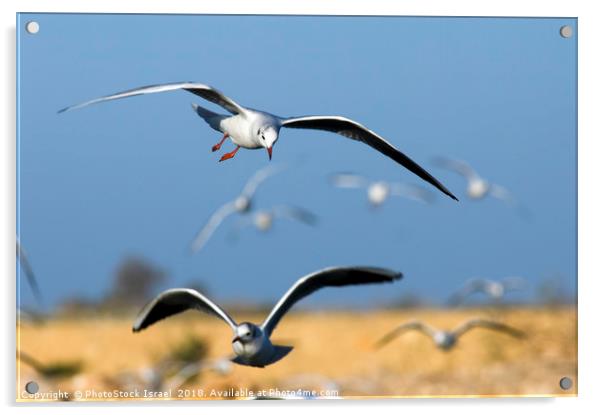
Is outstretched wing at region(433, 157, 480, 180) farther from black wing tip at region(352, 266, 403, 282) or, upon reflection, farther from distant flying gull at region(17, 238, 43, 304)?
distant flying gull at region(17, 238, 43, 304)

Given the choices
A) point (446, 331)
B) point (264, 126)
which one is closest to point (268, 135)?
point (264, 126)

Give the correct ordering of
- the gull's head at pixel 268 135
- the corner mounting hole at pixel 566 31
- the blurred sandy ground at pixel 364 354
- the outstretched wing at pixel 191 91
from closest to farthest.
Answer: the outstretched wing at pixel 191 91 → the gull's head at pixel 268 135 → the blurred sandy ground at pixel 364 354 → the corner mounting hole at pixel 566 31

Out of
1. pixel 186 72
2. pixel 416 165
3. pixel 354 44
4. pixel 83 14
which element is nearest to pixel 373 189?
pixel 416 165

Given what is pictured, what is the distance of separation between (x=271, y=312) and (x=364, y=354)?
1.56 ft

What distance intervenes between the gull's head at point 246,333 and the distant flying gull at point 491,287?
851mm

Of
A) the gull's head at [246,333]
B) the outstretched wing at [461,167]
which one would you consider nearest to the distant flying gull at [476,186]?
the outstretched wing at [461,167]

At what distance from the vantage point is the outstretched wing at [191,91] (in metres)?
4.55

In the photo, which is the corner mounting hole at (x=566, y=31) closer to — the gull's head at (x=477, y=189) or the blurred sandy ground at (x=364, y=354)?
the gull's head at (x=477, y=189)

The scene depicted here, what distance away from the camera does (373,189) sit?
16.6ft

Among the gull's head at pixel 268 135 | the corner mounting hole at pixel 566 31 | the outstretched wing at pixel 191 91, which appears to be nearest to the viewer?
the outstretched wing at pixel 191 91

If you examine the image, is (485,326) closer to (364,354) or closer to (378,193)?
(364,354)

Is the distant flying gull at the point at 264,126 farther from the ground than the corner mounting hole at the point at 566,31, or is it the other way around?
the corner mounting hole at the point at 566,31
